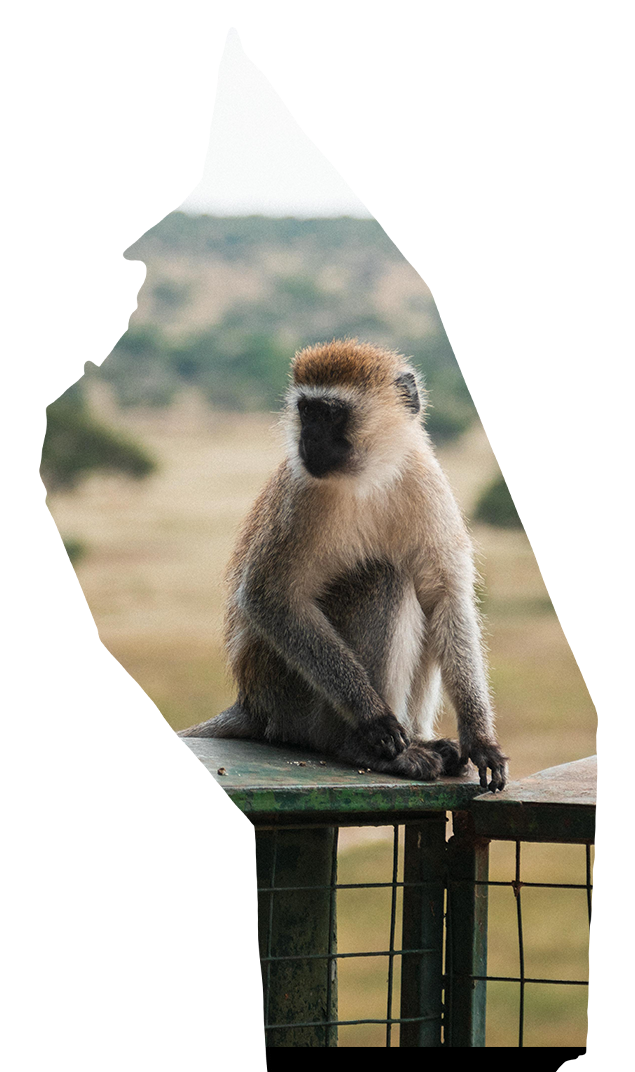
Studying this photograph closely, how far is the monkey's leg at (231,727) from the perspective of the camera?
331 centimetres

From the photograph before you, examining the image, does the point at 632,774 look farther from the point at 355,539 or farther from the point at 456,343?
the point at 355,539

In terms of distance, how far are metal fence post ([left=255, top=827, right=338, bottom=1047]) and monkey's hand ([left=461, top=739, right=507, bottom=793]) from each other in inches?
17.4

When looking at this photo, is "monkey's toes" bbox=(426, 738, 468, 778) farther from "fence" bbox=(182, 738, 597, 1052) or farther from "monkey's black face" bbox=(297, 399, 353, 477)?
"monkey's black face" bbox=(297, 399, 353, 477)

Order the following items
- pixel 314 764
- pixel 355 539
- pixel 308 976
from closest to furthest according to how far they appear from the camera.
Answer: pixel 308 976 < pixel 314 764 < pixel 355 539

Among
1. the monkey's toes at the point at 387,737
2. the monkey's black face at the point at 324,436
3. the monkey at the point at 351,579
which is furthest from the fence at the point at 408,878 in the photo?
the monkey's black face at the point at 324,436

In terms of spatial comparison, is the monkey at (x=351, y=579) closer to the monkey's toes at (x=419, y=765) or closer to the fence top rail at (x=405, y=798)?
the monkey's toes at (x=419, y=765)

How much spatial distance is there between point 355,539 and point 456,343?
1.68m

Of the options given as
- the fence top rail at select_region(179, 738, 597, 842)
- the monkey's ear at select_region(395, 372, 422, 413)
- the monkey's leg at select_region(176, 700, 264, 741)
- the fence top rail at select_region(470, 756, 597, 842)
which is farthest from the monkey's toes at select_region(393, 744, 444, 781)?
the monkey's ear at select_region(395, 372, 422, 413)

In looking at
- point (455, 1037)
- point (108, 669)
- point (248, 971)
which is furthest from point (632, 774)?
point (455, 1037)

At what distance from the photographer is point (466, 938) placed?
2197 millimetres

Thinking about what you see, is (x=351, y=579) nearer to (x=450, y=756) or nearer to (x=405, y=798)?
(x=450, y=756)

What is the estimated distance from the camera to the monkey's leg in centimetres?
331

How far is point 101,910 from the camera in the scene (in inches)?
62.4

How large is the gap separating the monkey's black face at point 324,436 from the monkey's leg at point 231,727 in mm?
778
